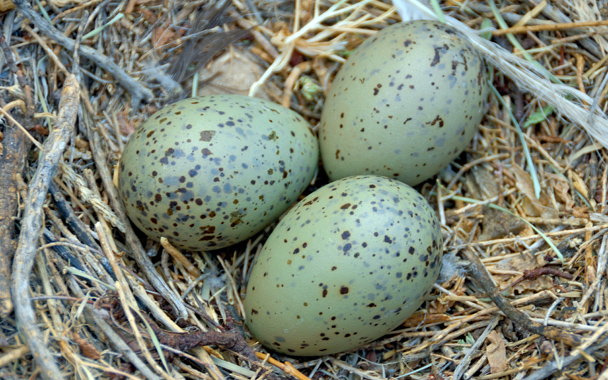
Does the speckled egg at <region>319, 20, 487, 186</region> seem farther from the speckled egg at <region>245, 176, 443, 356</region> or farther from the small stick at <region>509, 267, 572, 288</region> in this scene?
the small stick at <region>509, 267, 572, 288</region>

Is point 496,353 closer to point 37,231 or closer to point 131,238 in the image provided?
point 131,238

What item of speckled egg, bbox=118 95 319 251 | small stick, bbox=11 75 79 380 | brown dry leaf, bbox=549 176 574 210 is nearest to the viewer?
small stick, bbox=11 75 79 380

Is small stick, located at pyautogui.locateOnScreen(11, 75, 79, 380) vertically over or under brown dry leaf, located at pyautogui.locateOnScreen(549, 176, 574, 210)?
over

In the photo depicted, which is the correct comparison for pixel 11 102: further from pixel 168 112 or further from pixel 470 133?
pixel 470 133

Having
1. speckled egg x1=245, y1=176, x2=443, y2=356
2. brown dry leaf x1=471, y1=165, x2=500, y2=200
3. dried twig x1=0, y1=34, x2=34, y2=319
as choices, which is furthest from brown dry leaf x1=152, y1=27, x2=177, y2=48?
brown dry leaf x1=471, y1=165, x2=500, y2=200

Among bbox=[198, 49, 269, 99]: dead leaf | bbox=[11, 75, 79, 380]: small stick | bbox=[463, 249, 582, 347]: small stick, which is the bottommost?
bbox=[463, 249, 582, 347]: small stick

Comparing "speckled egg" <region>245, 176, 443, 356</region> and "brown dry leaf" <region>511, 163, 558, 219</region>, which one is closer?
"speckled egg" <region>245, 176, 443, 356</region>

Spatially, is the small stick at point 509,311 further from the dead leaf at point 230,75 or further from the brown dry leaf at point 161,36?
the brown dry leaf at point 161,36

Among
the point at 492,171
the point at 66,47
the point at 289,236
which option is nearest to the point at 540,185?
the point at 492,171

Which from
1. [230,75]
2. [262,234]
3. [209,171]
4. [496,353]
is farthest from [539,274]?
[230,75]
